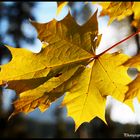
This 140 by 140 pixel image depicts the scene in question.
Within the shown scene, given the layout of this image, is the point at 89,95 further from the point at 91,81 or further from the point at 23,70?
the point at 23,70

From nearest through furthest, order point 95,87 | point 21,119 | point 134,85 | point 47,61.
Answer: point 134,85
point 47,61
point 95,87
point 21,119

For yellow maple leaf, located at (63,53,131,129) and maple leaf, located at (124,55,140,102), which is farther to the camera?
yellow maple leaf, located at (63,53,131,129)

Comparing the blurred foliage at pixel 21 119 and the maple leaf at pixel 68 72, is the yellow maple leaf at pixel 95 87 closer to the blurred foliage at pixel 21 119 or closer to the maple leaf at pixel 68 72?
the maple leaf at pixel 68 72

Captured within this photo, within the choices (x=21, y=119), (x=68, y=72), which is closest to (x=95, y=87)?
(x=68, y=72)

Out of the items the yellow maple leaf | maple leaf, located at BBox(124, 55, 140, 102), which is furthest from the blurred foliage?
maple leaf, located at BBox(124, 55, 140, 102)

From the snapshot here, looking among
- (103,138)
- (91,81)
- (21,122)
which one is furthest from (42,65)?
(103,138)

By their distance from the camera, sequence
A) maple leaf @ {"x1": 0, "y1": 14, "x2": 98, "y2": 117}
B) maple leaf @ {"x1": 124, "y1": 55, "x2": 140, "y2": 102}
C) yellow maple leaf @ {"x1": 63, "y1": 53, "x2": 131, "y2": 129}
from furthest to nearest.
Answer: yellow maple leaf @ {"x1": 63, "y1": 53, "x2": 131, "y2": 129}
maple leaf @ {"x1": 0, "y1": 14, "x2": 98, "y2": 117}
maple leaf @ {"x1": 124, "y1": 55, "x2": 140, "y2": 102}

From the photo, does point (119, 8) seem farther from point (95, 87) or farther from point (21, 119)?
point (21, 119)

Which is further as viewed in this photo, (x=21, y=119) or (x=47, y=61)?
(x=21, y=119)

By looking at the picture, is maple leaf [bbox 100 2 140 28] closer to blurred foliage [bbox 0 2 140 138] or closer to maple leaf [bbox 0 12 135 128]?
maple leaf [bbox 0 12 135 128]

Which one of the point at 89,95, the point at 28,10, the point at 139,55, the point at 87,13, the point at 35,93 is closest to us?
the point at 139,55

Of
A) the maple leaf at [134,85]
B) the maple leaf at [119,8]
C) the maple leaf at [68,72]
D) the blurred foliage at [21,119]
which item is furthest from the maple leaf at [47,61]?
the blurred foliage at [21,119]
